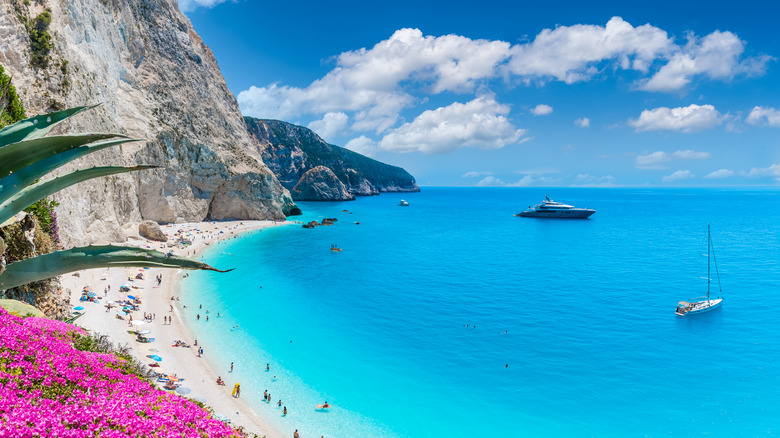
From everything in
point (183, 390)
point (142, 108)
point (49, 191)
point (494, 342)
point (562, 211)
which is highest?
point (142, 108)

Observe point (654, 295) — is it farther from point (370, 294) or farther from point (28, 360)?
point (28, 360)

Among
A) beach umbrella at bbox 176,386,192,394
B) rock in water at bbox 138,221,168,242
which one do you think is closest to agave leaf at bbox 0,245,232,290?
beach umbrella at bbox 176,386,192,394

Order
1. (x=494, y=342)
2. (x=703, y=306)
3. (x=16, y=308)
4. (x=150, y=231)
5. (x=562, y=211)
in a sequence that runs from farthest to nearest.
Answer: (x=562, y=211)
(x=150, y=231)
(x=703, y=306)
(x=494, y=342)
(x=16, y=308)

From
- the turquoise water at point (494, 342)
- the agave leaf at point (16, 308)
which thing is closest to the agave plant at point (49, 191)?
the agave leaf at point (16, 308)

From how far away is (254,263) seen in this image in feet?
165

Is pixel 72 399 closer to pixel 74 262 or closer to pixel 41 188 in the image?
pixel 74 262

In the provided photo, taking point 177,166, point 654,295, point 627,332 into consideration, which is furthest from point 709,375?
point 177,166

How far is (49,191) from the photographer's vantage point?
4344 mm

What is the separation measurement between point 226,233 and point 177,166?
14.1 meters

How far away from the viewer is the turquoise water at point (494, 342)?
806 inches

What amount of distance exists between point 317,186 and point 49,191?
513 feet

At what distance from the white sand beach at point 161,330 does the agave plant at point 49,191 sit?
1652cm

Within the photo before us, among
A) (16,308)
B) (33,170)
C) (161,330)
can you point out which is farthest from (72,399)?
(161,330)

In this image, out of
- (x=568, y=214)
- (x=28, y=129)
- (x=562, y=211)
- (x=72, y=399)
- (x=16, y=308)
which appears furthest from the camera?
(x=562, y=211)
